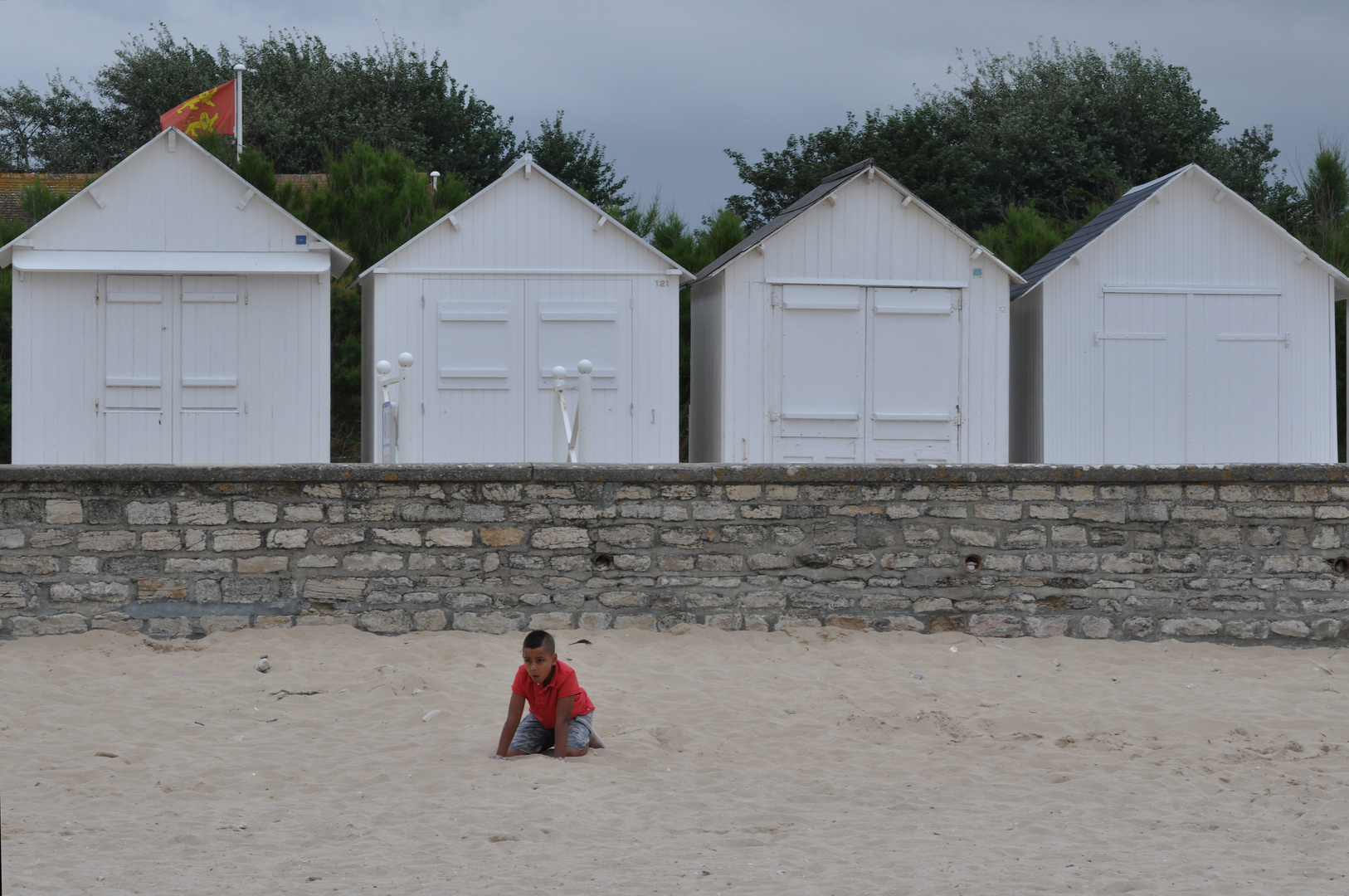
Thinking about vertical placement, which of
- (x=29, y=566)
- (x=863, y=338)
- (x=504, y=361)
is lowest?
(x=29, y=566)

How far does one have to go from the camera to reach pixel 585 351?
38.4 feet

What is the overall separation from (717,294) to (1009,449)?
3505mm

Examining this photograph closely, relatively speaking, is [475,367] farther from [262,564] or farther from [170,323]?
[262,564]

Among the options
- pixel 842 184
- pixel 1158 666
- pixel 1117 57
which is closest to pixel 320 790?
pixel 1158 666

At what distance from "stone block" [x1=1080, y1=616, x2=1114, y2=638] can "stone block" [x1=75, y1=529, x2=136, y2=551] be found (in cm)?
611

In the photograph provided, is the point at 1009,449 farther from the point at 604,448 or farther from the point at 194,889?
the point at 194,889

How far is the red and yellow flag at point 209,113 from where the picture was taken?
19297 mm

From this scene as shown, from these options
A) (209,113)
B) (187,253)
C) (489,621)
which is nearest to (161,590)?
(489,621)

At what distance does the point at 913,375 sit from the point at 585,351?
9.63 feet

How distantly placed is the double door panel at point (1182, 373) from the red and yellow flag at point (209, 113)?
13267 millimetres

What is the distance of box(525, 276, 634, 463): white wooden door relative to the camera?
11641 millimetres

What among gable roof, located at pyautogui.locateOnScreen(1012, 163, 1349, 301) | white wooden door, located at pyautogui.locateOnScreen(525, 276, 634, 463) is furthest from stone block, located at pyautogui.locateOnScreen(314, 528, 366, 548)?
gable roof, located at pyautogui.locateOnScreen(1012, 163, 1349, 301)

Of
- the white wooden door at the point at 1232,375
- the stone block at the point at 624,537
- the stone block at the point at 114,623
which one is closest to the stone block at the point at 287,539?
the stone block at the point at 114,623

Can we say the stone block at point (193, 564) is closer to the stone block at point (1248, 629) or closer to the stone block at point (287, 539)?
the stone block at point (287, 539)
